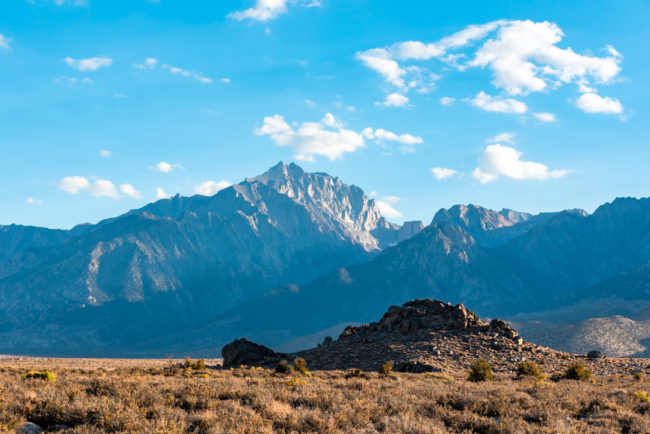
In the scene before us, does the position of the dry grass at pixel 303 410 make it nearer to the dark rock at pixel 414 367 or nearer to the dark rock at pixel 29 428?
the dark rock at pixel 29 428

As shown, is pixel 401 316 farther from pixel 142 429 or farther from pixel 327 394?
pixel 142 429

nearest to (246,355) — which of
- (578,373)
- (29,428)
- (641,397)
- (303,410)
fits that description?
(578,373)

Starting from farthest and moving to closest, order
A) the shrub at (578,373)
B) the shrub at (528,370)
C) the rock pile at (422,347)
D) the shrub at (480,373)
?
the rock pile at (422,347)
the shrub at (528,370)
the shrub at (578,373)
the shrub at (480,373)

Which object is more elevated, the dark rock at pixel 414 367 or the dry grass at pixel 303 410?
the dry grass at pixel 303 410

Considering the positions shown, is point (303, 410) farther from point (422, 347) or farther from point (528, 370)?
point (422, 347)

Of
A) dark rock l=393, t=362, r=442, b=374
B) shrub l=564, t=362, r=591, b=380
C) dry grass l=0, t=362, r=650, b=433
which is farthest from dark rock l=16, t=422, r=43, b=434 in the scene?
shrub l=564, t=362, r=591, b=380

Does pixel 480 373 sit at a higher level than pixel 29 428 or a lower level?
lower

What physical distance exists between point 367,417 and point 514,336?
137 feet

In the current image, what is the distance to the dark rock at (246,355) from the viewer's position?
54000mm

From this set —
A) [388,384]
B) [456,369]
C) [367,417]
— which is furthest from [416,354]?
[367,417]

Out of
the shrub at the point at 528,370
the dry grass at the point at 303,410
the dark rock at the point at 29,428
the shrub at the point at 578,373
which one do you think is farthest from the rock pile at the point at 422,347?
the dark rock at the point at 29,428

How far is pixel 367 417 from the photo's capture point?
17.0m

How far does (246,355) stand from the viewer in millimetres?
55469

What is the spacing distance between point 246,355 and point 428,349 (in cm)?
1979
